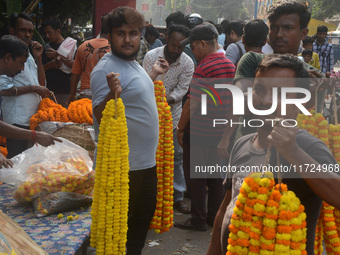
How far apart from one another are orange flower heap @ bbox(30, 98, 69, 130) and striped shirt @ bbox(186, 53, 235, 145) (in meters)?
1.52

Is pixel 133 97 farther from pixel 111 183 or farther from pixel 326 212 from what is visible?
pixel 326 212

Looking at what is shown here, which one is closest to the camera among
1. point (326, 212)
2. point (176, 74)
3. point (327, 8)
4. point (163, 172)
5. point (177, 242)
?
point (326, 212)

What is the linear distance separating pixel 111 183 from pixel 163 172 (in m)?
1.24

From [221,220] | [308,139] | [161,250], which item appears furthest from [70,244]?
[308,139]

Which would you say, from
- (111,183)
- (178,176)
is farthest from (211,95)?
(111,183)

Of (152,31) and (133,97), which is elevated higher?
(152,31)

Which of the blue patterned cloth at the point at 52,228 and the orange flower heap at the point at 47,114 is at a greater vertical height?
the orange flower heap at the point at 47,114

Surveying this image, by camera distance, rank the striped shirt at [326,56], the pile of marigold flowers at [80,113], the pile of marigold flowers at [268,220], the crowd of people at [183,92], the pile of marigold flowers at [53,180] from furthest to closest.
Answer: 1. the striped shirt at [326,56]
2. the pile of marigold flowers at [80,113]
3. the pile of marigold flowers at [53,180]
4. the crowd of people at [183,92]
5. the pile of marigold flowers at [268,220]

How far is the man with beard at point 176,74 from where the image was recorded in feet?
16.6

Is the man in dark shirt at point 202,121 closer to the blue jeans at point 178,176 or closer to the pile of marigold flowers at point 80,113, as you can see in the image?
the blue jeans at point 178,176

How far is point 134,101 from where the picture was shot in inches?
121

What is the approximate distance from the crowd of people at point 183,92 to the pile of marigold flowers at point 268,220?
143 millimetres

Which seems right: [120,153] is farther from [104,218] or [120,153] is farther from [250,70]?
[250,70]

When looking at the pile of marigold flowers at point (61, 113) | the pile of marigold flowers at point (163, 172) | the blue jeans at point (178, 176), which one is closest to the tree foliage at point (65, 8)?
the pile of marigold flowers at point (61, 113)
